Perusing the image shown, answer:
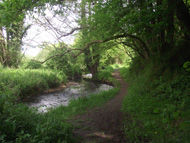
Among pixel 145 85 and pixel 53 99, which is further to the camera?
pixel 53 99

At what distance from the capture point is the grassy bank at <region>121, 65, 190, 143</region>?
2360 millimetres

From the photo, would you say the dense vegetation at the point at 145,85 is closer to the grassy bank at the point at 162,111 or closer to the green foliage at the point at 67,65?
the grassy bank at the point at 162,111

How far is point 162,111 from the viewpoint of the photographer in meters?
4.11

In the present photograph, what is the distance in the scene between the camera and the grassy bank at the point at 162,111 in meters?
2.36

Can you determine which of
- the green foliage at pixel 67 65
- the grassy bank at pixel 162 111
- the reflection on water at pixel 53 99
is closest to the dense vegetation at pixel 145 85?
the grassy bank at pixel 162 111

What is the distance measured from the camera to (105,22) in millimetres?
6918

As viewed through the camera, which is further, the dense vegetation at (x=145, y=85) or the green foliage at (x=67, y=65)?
the green foliage at (x=67, y=65)

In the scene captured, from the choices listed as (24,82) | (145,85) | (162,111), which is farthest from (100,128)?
(24,82)

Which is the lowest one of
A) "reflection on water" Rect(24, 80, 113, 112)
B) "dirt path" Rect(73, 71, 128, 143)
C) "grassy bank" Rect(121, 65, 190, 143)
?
"reflection on water" Rect(24, 80, 113, 112)

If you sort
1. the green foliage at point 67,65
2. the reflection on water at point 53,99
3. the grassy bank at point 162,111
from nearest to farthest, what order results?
the grassy bank at point 162,111 < the reflection on water at point 53,99 < the green foliage at point 67,65

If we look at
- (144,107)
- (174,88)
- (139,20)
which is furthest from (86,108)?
(139,20)

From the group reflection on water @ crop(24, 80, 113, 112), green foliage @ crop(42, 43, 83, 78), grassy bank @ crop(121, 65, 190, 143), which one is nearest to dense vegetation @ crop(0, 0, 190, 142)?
grassy bank @ crop(121, 65, 190, 143)

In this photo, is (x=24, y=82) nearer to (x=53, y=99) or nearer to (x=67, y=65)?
(x=53, y=99)

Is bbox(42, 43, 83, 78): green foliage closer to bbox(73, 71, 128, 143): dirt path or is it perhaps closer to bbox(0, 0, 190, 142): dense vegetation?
bbox(0, 0, 190, 142): dense vegetation
